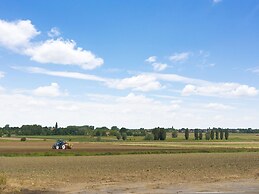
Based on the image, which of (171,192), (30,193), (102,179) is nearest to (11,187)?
(30,193)

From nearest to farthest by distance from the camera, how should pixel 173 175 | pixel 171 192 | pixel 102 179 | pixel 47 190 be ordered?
pixel 171 192 < pixel 47 190 < pixel 102 179 < pixel 173 175

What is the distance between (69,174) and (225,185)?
13.2 metres

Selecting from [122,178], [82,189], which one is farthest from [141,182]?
[82,189]

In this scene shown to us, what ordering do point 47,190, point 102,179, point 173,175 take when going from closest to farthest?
point 47,190 < point 102,179 < point 173,175

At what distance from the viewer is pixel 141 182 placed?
30.2m

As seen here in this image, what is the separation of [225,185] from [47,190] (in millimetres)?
11235

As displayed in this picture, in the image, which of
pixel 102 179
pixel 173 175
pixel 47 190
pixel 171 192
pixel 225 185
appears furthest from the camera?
pixel 173 175

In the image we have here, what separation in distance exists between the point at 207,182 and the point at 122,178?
21.2ft

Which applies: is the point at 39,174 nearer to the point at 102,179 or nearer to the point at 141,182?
the point at 102,179

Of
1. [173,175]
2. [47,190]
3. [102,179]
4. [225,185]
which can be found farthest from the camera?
[173,175]

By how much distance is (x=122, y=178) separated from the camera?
108ft

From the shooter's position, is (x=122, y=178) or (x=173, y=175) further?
(x=173, y=175)

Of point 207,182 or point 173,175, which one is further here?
point 173,175

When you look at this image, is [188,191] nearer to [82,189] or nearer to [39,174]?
[82,189]
